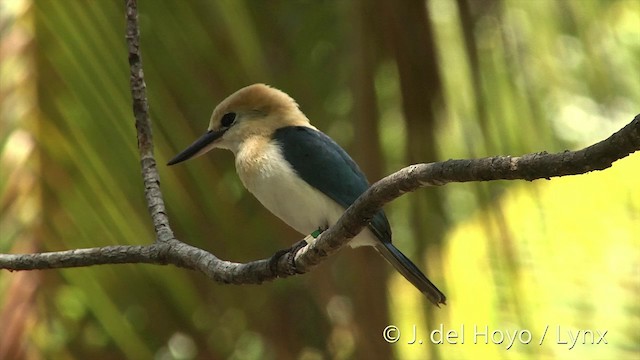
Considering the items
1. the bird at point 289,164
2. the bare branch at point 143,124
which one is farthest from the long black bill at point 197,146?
the bare branch at point 143,124

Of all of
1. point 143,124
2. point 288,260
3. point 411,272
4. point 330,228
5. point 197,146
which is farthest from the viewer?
point 197,146

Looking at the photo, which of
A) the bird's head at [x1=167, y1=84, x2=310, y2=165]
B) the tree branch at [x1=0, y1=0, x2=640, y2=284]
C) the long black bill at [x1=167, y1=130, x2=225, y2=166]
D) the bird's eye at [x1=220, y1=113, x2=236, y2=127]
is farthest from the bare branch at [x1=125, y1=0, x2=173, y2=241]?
the bird's eye at [x1=220, y1=113, x2=236, y2=127]

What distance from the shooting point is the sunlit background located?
114 inches

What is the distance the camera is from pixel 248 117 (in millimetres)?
3402

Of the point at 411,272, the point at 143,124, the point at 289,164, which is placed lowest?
the point at 411,272

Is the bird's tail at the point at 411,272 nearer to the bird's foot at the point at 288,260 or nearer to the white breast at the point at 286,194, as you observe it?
the white breast at the point at 286,194

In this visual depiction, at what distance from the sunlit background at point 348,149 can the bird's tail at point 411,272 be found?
2.2 inches

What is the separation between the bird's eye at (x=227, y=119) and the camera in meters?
3.35

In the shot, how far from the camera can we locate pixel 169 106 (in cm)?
330

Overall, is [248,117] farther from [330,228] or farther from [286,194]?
[330,228]

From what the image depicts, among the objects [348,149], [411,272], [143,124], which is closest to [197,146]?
[143,124]

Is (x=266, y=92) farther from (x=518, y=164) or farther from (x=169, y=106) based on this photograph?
(x=518, y=164)

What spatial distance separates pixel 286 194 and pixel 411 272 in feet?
1.62

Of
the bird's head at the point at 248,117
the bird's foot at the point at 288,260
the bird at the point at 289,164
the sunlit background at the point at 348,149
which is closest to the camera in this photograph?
the bird's foot at the point at 288,260
